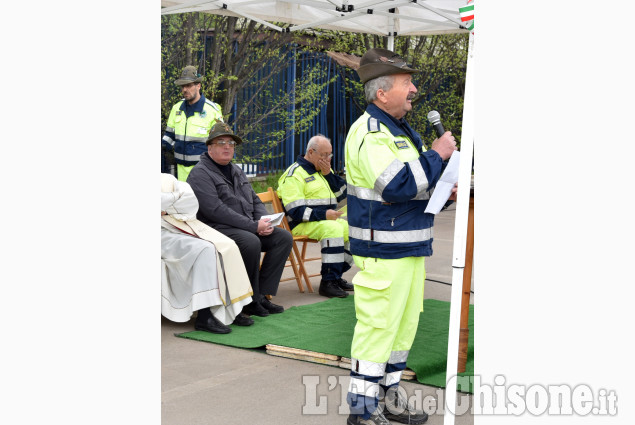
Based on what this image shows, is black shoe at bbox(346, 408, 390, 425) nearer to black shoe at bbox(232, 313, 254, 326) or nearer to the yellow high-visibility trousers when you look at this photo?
the yellow high-visibility trousers

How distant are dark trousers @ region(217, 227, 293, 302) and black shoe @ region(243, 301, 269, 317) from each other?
0.16 ft

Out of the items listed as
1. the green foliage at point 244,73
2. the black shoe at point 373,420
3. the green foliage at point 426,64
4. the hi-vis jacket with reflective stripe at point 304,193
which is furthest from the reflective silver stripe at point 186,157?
the green foliage at point 426,64

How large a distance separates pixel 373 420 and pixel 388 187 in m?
1.13

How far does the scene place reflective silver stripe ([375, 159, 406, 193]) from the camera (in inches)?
142

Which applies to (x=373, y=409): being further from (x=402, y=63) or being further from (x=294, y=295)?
(x=294, y=295)

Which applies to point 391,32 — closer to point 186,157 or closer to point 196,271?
point 186,157

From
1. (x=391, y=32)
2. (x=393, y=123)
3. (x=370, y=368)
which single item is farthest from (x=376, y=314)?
(x=391, y=32)

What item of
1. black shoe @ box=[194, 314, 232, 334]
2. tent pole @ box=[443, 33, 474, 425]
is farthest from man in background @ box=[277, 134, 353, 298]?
tent pole @ box=[443, 33, 474, 425]

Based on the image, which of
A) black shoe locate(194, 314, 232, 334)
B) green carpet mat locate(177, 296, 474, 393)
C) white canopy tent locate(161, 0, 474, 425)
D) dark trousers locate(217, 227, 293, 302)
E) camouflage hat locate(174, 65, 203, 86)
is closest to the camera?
green carpet mat locate(177, 296, 474, 393)

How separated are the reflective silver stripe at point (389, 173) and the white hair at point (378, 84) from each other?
39 centimetres

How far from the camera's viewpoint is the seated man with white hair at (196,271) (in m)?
5.88

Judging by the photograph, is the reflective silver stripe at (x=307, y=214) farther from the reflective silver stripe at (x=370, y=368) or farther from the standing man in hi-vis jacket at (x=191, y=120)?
the reflective silver stripe at (x=370, y=368)

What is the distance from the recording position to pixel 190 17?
10.8 metres
